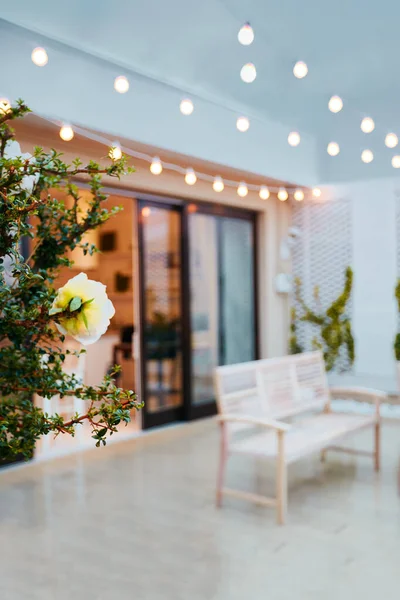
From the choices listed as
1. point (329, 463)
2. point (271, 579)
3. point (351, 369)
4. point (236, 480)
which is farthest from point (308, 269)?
point (271, 579)

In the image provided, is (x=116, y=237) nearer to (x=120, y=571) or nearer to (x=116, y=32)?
(x=116, y=32)

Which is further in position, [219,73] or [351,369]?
[351,369]

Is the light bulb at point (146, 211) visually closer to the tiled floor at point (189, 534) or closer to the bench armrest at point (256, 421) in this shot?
the tiled floor at point (189, 534)

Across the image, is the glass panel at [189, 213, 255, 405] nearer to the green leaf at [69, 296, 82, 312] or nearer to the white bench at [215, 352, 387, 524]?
the white bench at [215, 352, 387, 524]

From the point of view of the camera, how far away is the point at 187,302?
6.90 m

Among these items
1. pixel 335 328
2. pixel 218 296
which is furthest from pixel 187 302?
pixel 335 328

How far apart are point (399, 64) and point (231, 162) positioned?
8.89ft

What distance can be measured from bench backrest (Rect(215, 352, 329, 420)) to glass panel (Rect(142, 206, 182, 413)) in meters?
1.99

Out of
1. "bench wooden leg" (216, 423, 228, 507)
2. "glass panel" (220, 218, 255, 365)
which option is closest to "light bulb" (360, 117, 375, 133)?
"bench wooden leg" (216, 423, 228, 507)

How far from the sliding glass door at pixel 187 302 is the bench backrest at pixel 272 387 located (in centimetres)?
203

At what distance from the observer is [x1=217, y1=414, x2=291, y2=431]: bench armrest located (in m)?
3.83

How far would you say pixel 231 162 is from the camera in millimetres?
6453

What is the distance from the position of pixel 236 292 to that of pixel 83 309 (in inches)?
266

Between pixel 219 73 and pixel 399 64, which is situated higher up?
pixel 219 73
